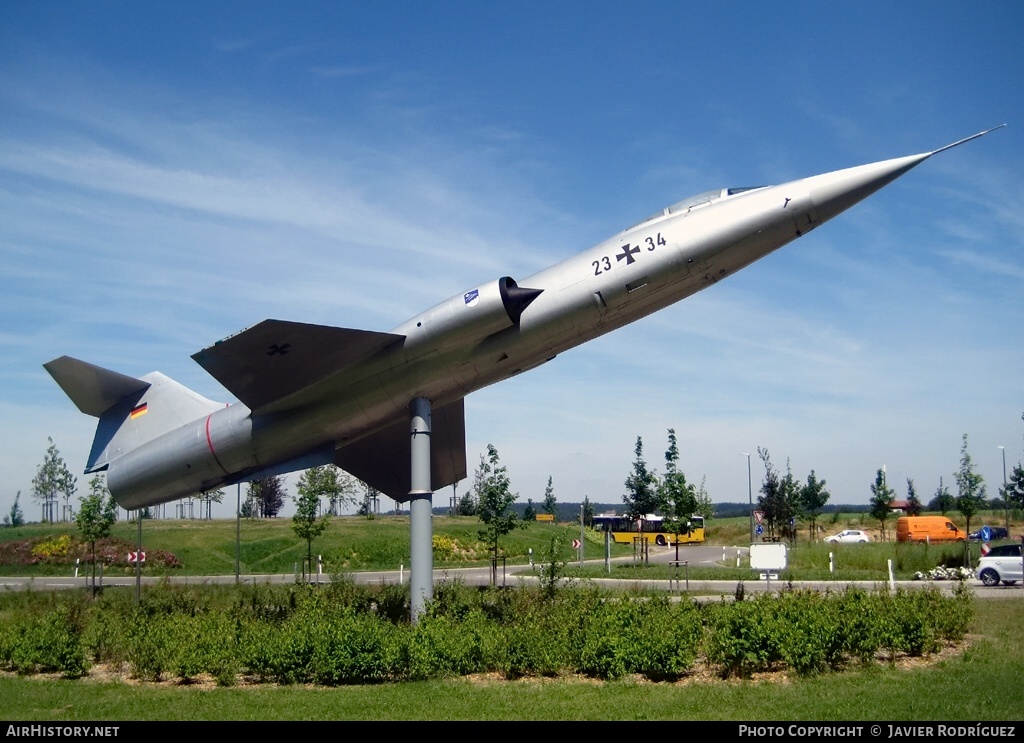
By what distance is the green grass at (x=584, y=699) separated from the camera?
7.68m

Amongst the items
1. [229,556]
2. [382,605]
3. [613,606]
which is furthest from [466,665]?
[229,556]

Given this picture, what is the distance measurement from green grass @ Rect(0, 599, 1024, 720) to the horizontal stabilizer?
6.49 m

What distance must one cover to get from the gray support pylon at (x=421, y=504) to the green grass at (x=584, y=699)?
3475 mm

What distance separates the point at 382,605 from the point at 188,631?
12.9ft

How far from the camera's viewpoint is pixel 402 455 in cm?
1673

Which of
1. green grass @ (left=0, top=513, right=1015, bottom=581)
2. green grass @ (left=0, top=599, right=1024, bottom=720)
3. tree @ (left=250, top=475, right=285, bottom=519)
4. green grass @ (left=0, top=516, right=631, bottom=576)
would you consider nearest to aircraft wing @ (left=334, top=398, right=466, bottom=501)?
green grass @ (left=0, top=599, right=1024, bottom=720)

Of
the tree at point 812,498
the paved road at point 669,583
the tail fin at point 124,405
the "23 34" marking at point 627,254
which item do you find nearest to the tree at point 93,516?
the paved road at point 669,583

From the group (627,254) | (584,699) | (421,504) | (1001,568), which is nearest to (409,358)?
(421,504)

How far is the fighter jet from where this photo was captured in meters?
11.4

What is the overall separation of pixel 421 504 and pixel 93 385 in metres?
7.05

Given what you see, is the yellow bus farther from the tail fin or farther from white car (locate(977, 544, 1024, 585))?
the tail fin

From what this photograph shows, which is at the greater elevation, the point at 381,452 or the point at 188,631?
the point at 381,452

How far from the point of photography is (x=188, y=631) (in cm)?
1116
